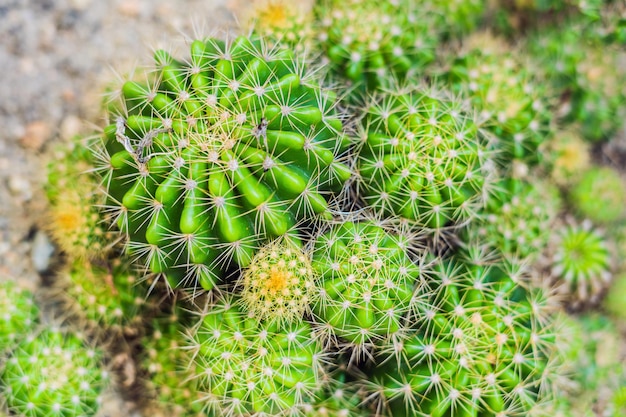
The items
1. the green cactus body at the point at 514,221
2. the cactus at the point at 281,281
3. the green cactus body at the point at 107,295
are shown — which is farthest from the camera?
the green cactus body at the point at 514,221

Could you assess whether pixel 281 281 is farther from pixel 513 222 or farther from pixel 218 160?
pixel 513 222

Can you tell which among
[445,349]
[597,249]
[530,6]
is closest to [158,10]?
[530,6]

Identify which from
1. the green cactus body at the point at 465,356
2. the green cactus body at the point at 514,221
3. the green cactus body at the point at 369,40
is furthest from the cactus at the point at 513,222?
the green cactus body at the point at 369,40

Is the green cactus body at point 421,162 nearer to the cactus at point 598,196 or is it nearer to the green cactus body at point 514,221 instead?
the green cactus body at point 514,221

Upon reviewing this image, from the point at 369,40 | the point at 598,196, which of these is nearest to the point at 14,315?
the point at 369,40

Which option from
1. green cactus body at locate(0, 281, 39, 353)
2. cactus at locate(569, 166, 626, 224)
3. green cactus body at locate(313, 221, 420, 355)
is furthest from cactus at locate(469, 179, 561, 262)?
green cactus body at locate(0, 281, 39, 353)

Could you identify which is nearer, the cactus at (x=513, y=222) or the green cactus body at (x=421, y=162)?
the green cactus body at (x=421, y=162)

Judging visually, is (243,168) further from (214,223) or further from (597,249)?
(597,249)
